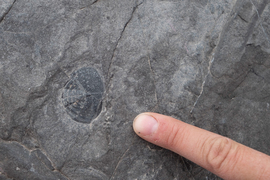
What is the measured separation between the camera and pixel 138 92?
4.68 ft

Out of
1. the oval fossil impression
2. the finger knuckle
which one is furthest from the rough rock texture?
the finger knuckle

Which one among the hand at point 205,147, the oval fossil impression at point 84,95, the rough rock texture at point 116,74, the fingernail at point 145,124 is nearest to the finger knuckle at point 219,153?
the hand at point 205,147

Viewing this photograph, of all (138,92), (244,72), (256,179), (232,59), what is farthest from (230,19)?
(256,179)

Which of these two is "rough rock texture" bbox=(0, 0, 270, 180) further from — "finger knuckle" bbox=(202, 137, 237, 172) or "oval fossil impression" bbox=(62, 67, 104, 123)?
"finger knuckle" bbox=(202, 137, 237, 172)

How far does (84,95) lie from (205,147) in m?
0.80

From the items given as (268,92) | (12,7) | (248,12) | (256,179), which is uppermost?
(12,7)

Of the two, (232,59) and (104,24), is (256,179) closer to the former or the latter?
(232,59)

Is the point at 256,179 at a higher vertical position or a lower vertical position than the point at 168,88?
lower

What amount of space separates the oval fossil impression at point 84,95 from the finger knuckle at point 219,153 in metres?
0.71

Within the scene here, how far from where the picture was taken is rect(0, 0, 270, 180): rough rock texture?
1364 millimetres

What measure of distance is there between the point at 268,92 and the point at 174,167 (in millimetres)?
873

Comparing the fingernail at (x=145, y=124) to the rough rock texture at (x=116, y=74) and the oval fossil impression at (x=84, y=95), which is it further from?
the oval fossil impression at (x=84, y=95)

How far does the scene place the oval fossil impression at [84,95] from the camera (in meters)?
1.37

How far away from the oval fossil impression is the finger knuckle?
0.71 meters
